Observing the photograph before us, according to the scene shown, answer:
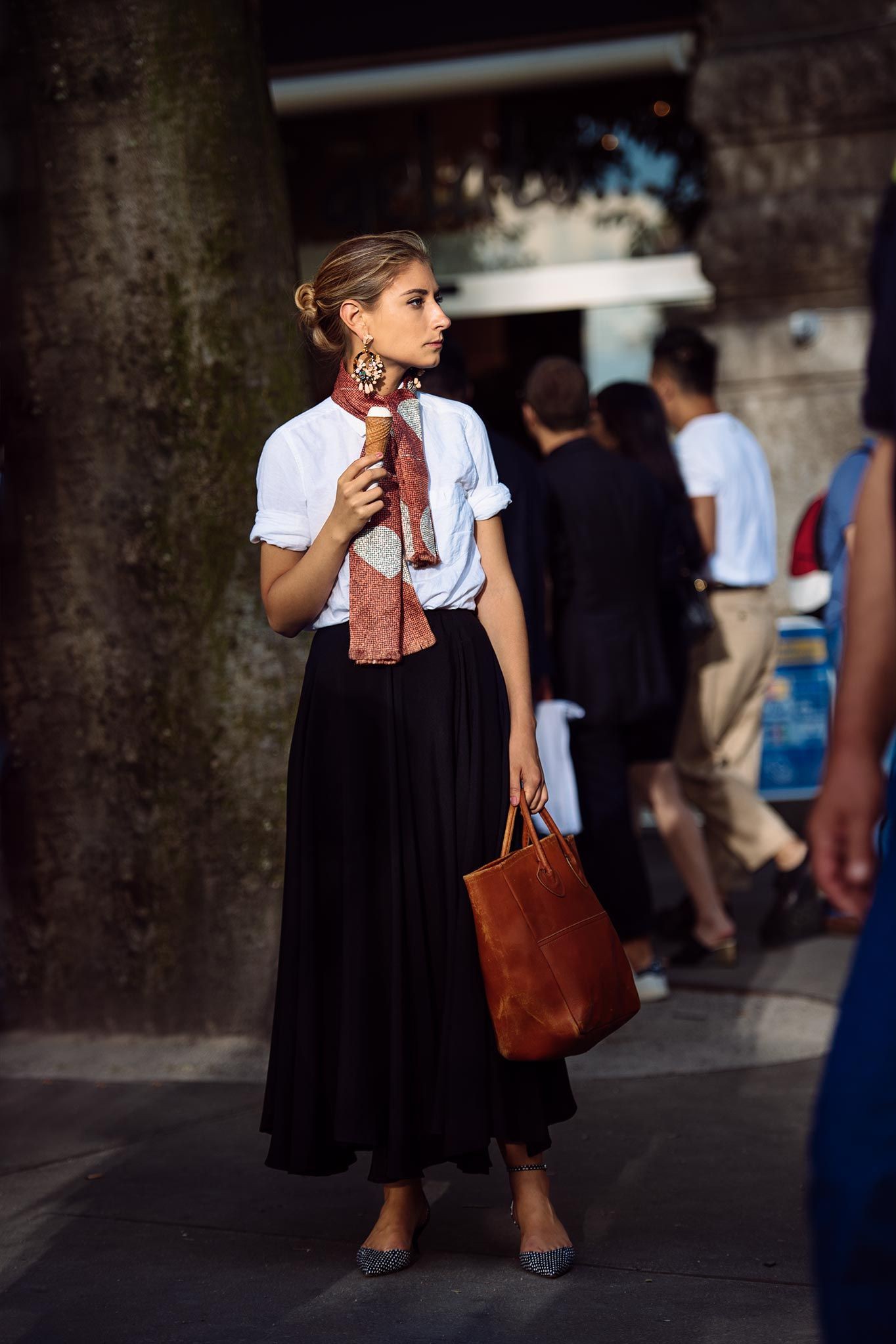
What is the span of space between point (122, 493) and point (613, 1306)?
2.95m

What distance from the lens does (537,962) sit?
3328mm

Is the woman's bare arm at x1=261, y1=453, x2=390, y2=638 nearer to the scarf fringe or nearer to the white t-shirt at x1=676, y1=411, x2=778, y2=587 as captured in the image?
the scarf fringe

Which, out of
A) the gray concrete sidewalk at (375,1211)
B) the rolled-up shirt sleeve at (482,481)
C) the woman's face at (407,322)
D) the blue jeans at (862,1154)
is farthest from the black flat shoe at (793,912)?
the blue jeans at (862,1154)

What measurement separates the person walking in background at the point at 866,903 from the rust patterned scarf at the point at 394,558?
1.41 metres

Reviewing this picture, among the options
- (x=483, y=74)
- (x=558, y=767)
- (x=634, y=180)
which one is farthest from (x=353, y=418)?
(x=634, y=180)

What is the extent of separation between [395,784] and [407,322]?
3.12 ft

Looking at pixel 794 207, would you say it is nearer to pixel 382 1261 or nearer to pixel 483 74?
pixel 483 74

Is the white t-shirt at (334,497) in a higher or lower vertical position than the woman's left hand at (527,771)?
higher

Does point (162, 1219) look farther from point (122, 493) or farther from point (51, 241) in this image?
point (51, 241)

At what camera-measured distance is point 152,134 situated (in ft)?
17.0

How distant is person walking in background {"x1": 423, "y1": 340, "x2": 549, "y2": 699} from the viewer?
5184 mm

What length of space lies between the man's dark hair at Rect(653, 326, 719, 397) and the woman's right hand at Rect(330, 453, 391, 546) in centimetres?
360

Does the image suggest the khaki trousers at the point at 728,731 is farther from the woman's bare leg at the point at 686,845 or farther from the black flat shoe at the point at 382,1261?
the black flat shoe at the point at 382,1261

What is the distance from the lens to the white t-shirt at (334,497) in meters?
3.54
